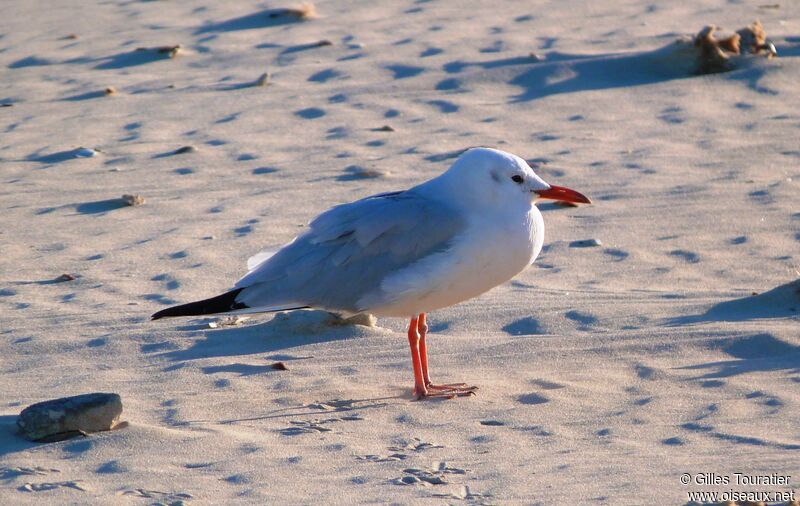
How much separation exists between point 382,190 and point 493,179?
11.4 ft

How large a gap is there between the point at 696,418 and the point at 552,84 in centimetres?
671

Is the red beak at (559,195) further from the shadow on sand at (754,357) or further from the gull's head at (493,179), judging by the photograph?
the shadow on sand at (754,357)

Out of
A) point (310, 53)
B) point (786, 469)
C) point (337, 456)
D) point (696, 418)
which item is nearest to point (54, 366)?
point (337, 456)

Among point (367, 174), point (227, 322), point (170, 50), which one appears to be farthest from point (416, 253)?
point (170, 50)

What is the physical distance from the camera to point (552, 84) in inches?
449

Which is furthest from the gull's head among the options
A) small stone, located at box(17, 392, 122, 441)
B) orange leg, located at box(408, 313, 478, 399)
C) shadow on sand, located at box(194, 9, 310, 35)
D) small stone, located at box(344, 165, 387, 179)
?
shadow on sand, located at box(194, 9, 310, 35)

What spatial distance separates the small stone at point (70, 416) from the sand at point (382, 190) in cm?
7

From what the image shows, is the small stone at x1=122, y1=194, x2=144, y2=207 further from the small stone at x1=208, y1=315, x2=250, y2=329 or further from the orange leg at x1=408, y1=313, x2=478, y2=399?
the orange leg at x1=408, y1=313, x2=478, y2=399

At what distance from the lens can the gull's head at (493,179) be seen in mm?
5516

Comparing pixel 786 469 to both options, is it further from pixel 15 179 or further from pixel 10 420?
pixel 15 179

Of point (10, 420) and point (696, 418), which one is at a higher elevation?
point (10, 420)

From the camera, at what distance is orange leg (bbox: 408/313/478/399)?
5516 mm

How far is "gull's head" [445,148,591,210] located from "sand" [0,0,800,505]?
32.2 inches

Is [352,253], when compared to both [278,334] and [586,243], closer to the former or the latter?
[278,334]
